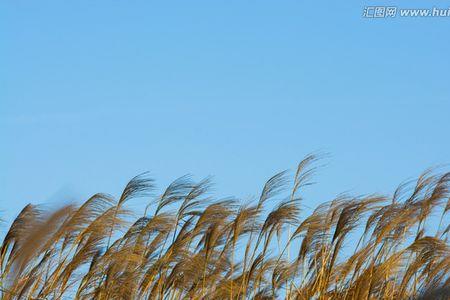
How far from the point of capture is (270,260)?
596 cm

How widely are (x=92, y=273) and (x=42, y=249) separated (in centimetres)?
40

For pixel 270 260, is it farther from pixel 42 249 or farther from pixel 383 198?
pixel 42 249

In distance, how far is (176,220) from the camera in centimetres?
596

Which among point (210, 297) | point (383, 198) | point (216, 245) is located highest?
point (383, 198)

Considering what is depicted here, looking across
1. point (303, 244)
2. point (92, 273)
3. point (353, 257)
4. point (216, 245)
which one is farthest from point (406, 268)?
point (92, 273)

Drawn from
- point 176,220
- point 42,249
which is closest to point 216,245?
point 176,220

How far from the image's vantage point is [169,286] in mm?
5781

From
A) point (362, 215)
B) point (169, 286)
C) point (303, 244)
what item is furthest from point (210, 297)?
point (362, 215)

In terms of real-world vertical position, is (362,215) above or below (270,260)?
above

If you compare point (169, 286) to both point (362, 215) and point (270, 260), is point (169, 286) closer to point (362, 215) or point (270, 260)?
point (270, 260)

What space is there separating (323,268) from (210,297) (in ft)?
2.75

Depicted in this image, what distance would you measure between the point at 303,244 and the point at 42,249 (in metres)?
1.85

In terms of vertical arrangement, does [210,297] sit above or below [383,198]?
below

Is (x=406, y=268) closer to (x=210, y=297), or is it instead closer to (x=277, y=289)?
(x=277, y=289)
